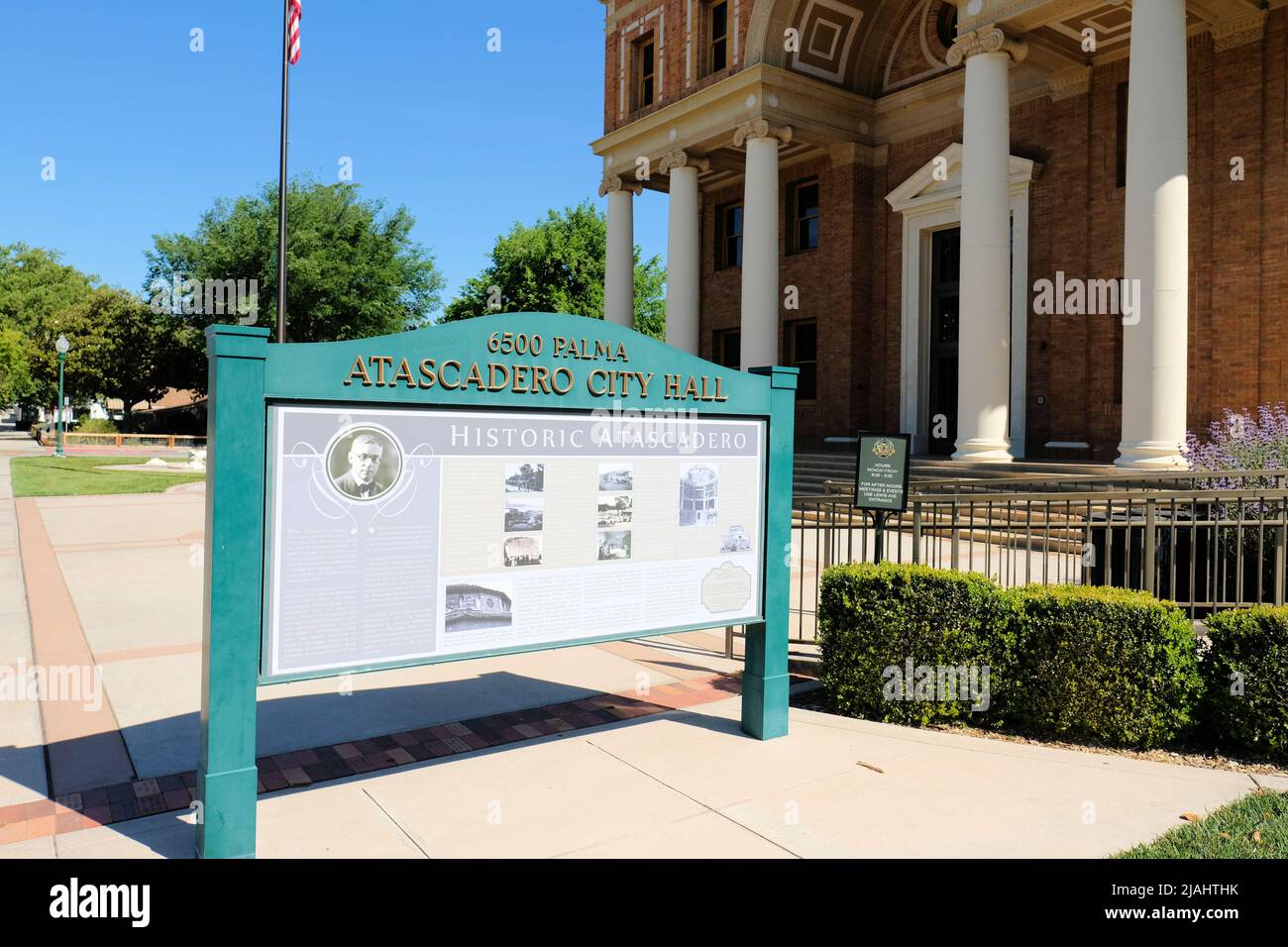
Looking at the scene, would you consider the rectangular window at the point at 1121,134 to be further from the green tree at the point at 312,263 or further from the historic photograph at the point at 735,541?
the green tree at the point at 312,263

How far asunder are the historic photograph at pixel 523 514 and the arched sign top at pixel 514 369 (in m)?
0.50

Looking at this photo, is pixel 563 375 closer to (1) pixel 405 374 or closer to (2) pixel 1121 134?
(1) pixel 405 374

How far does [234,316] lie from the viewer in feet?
158

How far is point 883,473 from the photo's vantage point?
6922 millimetres

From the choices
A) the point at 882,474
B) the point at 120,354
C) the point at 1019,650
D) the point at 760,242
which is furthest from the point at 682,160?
the point at 120,354

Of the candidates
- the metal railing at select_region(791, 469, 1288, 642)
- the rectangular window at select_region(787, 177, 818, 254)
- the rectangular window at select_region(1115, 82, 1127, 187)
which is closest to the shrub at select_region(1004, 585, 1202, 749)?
the metal railing at select_region(791, 469, 1288, 642)

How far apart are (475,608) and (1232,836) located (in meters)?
3.66

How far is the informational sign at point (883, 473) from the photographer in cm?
683

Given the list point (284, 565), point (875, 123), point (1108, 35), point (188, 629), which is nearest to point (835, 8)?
point (875, 123)

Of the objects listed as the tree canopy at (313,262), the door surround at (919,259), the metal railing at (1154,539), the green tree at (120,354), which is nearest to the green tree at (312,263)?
the tree canopy at (313,262)

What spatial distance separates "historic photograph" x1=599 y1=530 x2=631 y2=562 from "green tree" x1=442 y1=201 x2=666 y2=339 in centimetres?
3989

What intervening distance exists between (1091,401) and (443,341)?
16883mm

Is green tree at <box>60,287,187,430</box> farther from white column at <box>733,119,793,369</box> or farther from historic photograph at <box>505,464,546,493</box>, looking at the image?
historic photograph at <box>505,464,546,493</box>

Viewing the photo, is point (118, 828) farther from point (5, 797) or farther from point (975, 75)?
point (975, 75)
